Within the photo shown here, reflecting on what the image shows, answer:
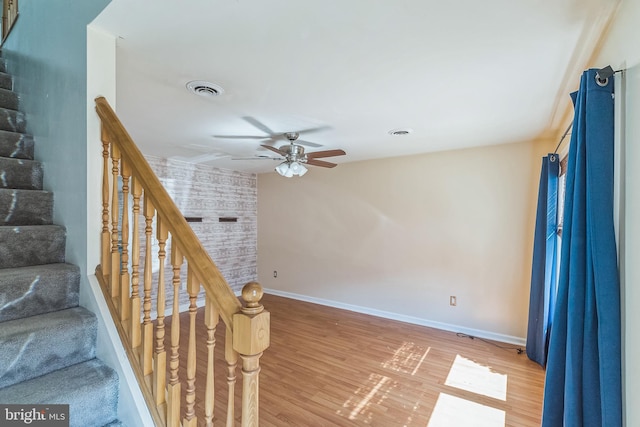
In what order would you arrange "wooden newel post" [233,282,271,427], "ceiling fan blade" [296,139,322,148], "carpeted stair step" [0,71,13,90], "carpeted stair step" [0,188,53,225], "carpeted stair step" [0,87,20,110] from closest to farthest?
1. "wooden newel post" [233,282,271,427]
2. "carpeted stair step" [0,188,53,225]
3. "carpeted stair step" [0,87,20,110]
4. "carpeted stair step" [0,71,13,90]
5. "ceiling fan blade" [296,139,322,148]

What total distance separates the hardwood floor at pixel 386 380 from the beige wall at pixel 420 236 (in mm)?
433

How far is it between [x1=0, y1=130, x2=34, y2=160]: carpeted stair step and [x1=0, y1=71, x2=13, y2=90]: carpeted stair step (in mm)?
703

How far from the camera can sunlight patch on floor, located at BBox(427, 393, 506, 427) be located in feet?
6.84

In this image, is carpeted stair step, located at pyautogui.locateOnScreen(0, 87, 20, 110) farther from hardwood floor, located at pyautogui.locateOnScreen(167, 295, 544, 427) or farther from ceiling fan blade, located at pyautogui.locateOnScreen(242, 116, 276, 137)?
hardwood floor, located at pyautogui.locateOnScreen(167, 295, 544, 427)

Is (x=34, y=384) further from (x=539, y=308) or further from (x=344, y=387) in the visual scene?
(x=539, y=308)

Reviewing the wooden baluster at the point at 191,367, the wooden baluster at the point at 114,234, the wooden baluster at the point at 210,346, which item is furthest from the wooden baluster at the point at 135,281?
the wooden baluster at the point at 210,346

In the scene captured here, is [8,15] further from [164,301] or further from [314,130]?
[164,301]

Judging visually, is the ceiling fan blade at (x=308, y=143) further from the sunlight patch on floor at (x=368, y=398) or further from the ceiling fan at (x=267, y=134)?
the sunlight patch on floor at (x=368, y=398)

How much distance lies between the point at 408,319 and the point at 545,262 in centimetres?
184

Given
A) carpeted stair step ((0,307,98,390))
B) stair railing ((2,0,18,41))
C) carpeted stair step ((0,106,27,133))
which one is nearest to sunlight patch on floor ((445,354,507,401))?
carpeted stair step ((0,307,98,390))

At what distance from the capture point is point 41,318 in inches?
51.0

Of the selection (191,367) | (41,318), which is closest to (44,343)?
(41,318)

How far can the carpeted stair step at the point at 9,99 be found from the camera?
6.80 feet

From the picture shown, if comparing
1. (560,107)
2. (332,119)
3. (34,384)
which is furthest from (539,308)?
(34,384)
